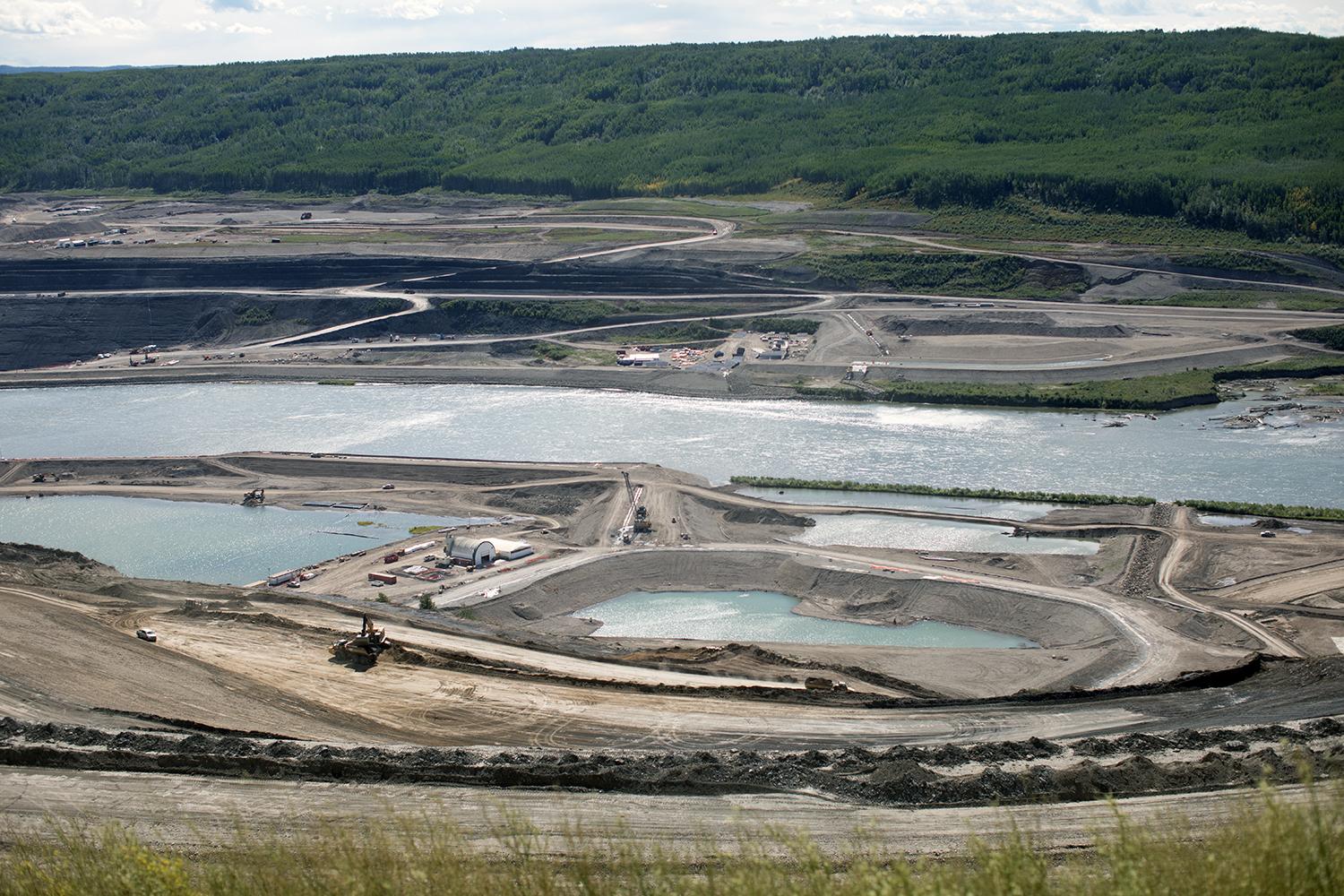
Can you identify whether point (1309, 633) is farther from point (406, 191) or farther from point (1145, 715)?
point (406, 191)

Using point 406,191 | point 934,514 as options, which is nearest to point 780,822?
point 934,514

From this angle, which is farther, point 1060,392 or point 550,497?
point 1060,392

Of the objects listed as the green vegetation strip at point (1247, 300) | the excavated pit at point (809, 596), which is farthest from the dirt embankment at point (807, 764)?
the green vegetation strip at point (1247, 300)

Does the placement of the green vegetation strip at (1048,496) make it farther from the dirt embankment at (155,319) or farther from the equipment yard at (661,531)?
the dirt embankment at (155,319)

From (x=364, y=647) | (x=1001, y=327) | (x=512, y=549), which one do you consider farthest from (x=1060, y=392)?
(x=364, y=647)

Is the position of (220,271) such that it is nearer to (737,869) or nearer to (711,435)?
(711,435)

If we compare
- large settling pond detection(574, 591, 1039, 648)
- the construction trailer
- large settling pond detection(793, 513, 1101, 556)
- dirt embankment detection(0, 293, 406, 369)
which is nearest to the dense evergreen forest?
dirt embankment detection(0, 293, 406, 369)
